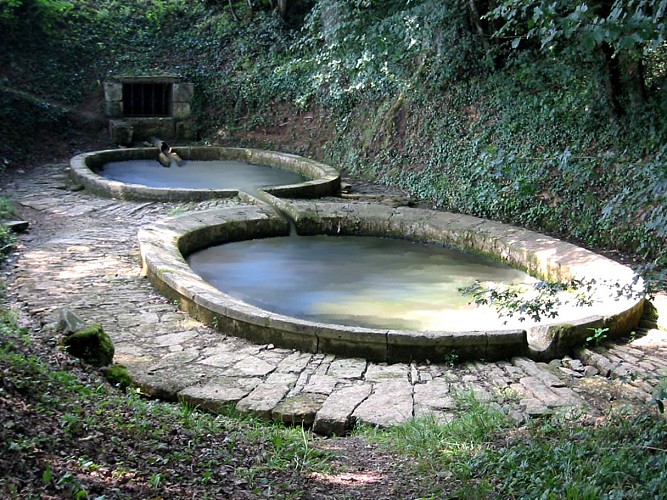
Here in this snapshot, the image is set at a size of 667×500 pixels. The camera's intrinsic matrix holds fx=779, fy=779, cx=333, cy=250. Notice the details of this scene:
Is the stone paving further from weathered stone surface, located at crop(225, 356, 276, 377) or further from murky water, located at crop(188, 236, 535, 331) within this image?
murky water, located at crop(188, 236, 535, 331)

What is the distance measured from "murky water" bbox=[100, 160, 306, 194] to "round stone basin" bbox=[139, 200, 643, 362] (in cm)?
263

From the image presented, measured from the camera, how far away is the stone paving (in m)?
5.88

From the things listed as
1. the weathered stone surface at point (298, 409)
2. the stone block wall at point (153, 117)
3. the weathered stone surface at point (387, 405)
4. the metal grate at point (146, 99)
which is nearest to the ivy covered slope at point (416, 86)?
the stone block wall at point (153, 117)

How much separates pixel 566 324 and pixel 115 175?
33.5ft

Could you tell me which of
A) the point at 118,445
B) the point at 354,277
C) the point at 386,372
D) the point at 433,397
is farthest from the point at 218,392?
the point at 354,277

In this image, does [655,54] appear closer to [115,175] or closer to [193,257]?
[193,257]

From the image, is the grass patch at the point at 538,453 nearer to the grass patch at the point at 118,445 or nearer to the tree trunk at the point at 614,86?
the grass patch at the point at 118,445

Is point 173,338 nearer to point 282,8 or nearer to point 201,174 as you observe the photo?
point 201,174

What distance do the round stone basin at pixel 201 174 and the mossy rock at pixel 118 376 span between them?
22.1ft

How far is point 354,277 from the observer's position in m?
9.72

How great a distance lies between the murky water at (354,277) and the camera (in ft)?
27.9

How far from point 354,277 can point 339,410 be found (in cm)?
401

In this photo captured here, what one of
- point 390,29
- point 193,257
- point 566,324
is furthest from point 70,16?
point 566,324

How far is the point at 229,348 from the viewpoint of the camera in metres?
7.05
